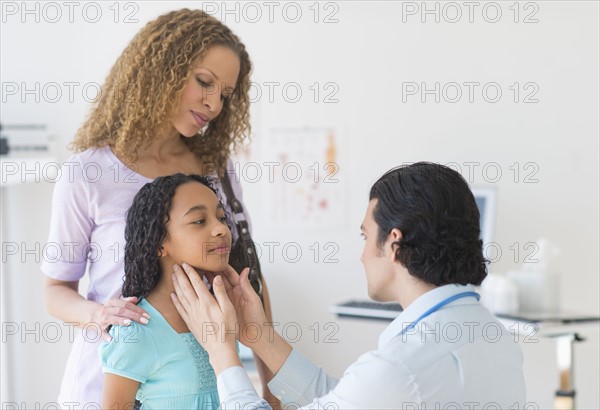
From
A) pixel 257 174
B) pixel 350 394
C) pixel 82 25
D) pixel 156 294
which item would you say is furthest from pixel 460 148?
pixel 350 394

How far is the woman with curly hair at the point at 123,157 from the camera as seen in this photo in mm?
1584

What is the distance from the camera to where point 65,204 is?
5.19 ft

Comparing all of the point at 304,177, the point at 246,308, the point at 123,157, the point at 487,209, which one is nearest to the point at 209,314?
the point at 246,308

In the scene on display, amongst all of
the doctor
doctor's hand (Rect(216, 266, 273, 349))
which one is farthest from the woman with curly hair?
the doctor

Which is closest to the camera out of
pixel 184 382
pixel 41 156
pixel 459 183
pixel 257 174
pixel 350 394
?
pixel 350 394

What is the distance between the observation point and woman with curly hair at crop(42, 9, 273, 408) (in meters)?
1.58

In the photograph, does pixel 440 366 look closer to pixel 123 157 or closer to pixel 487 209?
pixel 123 157

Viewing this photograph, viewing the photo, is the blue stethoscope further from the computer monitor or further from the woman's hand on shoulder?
the computer monitor

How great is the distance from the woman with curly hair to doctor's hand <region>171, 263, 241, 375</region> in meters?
0.08

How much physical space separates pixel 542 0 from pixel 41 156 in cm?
205

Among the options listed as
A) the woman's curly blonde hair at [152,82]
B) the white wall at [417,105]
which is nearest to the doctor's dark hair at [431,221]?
the woman's curly blonde hair at [152,82]

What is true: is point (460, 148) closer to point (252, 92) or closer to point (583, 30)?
point (583, 30)

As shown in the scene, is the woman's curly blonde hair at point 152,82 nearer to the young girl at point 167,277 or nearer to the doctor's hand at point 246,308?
the young girl at point 167,277

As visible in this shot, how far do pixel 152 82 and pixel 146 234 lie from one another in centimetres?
34
